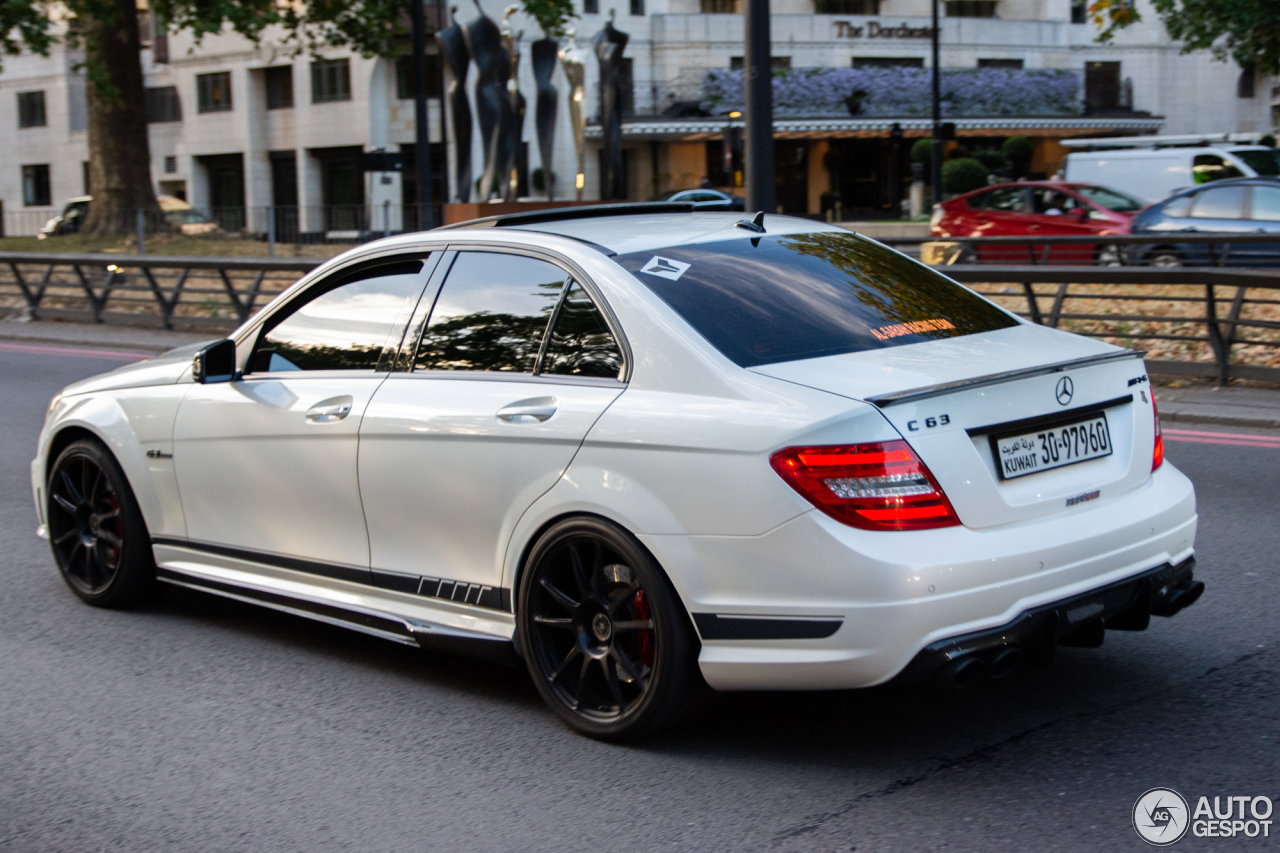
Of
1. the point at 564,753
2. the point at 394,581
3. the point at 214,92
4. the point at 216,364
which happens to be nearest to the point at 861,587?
the point at 564,753

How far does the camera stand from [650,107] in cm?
5609

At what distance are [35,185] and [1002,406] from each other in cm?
6769

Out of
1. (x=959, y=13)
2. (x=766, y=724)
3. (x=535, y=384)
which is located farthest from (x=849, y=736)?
(x=959, y=13)

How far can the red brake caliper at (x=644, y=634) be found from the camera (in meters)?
4.03

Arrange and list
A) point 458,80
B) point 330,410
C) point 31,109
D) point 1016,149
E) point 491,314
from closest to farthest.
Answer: point 491,314 < point 330,410 < point 458,80 < point 1016,149 < point 31,109

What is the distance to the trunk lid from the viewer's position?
374 centimetres

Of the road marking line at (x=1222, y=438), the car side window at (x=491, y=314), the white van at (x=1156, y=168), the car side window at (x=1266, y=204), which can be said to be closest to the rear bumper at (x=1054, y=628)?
the car side window at (x=491, y=314)

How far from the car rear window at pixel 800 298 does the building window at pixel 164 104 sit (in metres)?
58.1

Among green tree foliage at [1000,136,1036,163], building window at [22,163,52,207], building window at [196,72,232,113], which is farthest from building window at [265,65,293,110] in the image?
green tree foliage at [1000,136,1036,163]

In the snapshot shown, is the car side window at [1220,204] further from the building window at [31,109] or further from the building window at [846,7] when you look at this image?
the building window at [31,109]

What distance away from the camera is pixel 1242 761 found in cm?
385

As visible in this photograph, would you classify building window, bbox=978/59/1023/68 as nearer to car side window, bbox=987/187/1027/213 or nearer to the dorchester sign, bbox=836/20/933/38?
the dorchester sign, bbox=836/20/933/38

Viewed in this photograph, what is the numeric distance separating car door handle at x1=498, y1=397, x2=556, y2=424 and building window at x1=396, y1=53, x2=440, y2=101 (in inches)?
1939
